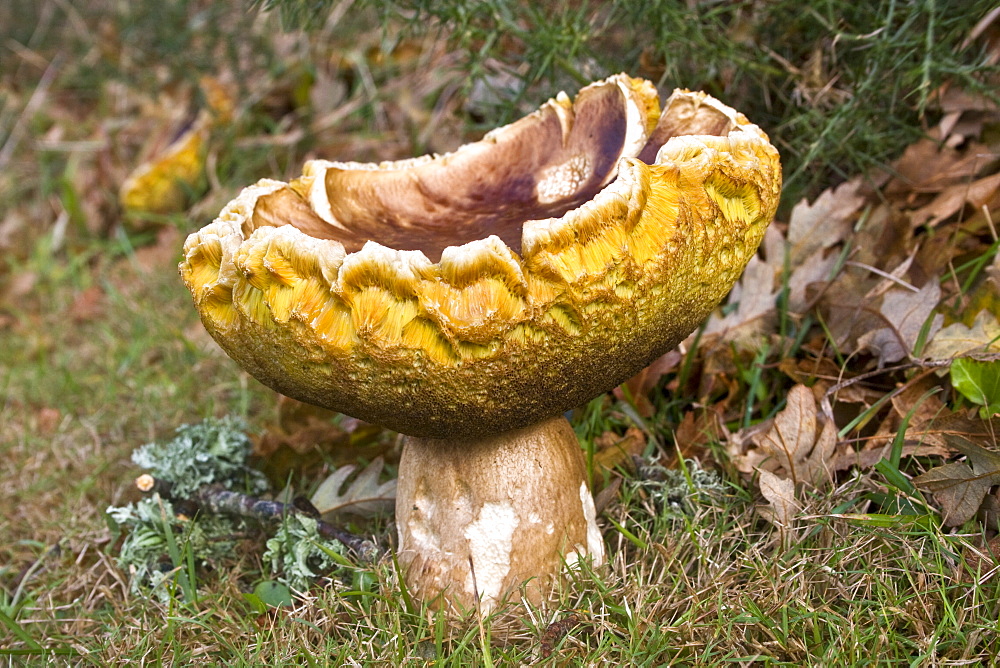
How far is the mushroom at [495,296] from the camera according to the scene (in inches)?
57.7

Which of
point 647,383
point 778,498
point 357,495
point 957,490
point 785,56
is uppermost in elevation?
point 785,56

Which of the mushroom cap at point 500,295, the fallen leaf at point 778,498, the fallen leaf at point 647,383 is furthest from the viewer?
the fallen leaf at point 647,383

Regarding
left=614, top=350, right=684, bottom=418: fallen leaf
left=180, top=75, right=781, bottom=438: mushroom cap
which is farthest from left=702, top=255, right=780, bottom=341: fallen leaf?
left=180, top=75, right=781, bottom=438: mushroom cap

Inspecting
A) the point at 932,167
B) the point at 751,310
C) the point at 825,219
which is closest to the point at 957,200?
the point at 932,167

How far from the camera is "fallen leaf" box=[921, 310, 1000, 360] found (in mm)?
2225

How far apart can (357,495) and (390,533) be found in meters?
0.20

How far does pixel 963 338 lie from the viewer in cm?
223

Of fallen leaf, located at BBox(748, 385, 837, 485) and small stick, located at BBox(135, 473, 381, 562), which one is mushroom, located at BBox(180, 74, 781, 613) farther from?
fallen leaf, located at BBox(748, 385, 837, 485)

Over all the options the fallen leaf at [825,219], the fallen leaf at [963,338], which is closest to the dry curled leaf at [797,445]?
the fallen leaf at [963,338]

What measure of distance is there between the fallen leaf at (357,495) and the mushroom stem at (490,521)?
1.20ft

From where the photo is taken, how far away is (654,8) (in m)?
2.50

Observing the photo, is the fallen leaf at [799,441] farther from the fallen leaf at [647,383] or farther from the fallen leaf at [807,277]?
the fallen leaf at [807,277]

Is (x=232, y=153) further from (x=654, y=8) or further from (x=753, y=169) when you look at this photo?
(x=753, y=169)

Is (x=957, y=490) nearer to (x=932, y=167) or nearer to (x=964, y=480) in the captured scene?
(x=964, y=480)
